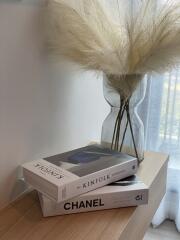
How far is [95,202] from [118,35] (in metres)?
0.46

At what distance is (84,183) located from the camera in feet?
2.60

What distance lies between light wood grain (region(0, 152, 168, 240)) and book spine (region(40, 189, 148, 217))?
12 mm

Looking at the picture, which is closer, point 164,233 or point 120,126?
point 120,126

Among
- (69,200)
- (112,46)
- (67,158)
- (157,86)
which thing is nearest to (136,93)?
(112,46)

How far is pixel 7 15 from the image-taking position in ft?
2.57

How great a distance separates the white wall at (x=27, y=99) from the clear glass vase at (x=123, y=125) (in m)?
0.14

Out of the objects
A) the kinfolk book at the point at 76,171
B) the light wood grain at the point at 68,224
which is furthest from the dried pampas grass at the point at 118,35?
the light wood grain at the point at 68,224

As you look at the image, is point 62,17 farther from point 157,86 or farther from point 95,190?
point 157,86

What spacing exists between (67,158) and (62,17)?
388 mm

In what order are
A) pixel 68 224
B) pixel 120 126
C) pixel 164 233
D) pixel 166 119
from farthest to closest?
pixel 164 233 → pixel 166 119 → pixel 120 126 → pixel 68 224

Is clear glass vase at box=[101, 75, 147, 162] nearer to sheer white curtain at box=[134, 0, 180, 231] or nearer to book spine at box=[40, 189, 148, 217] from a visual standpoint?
book spine at box=[40, 189, 148, 217]

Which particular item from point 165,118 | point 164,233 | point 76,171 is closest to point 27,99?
point 76,171

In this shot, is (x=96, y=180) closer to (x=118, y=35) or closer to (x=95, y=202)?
(x=95, y=202)

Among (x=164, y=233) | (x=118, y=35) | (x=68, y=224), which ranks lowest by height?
(x=164, y=233)
